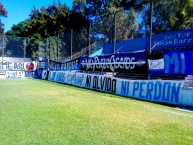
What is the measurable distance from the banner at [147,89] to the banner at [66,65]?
10.9 ft

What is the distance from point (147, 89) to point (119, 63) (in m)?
4.00

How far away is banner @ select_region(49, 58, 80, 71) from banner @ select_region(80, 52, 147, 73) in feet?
4.12

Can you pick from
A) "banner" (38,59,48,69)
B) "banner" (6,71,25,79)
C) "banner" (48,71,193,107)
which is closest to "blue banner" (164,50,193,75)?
"banner" (48,71,193,107)

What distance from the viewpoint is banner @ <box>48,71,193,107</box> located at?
8820 mm

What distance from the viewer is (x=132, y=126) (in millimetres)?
5383

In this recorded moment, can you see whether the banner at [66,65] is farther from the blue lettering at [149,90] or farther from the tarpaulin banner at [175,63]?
the blue lettering at [149,90]

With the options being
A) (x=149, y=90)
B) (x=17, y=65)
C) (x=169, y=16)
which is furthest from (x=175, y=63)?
(x=17, y=65)

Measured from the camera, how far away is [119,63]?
14.0 meters

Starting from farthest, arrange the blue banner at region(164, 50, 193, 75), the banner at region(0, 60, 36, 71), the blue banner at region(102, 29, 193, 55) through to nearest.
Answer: the banner at region(0, 60, 36, 71) → the blue banner at region(102, 29, 193, 55) → the blue banner at region(164, 50, 193, 75)

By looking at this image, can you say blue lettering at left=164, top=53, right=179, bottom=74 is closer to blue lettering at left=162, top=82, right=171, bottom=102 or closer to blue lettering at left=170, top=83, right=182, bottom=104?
blue lettering at left=162, top=82, right=171, bottom=102

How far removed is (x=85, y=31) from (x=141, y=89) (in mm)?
11717

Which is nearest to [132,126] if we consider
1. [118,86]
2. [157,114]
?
[157,114]

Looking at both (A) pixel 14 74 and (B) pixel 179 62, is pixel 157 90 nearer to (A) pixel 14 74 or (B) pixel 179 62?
(B) pixel 179 62

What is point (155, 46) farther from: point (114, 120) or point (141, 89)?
point (114, 120)
